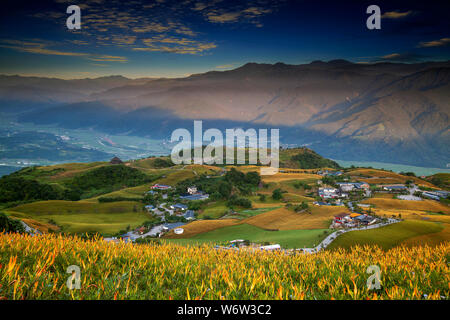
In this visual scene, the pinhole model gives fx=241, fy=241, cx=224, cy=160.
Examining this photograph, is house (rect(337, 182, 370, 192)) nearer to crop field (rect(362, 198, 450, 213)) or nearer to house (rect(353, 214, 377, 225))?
crop field (rect(362, 198, 450, 213))

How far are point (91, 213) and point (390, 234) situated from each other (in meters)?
65.3

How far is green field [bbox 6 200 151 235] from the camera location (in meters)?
55.1

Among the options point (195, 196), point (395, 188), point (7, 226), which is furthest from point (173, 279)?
point (395, 188)

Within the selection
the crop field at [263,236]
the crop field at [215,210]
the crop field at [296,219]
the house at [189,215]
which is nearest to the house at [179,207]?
the house at [189,215]

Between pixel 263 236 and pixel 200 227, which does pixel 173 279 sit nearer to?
pixel 263 236

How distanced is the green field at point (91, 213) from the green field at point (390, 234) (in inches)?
1746

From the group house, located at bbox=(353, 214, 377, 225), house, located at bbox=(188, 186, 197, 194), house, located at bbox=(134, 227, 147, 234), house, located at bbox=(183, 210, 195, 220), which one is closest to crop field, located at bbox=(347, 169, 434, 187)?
house, located at bbox=(353, 214, 377, 225)

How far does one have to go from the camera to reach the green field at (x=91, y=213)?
2170 inches

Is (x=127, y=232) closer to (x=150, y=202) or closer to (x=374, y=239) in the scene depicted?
(x=150, y=202)

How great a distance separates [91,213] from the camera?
6316cm

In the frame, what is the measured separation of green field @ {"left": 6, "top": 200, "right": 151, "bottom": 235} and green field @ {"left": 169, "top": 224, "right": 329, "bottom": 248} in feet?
67.6

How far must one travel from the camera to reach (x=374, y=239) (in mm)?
21875
